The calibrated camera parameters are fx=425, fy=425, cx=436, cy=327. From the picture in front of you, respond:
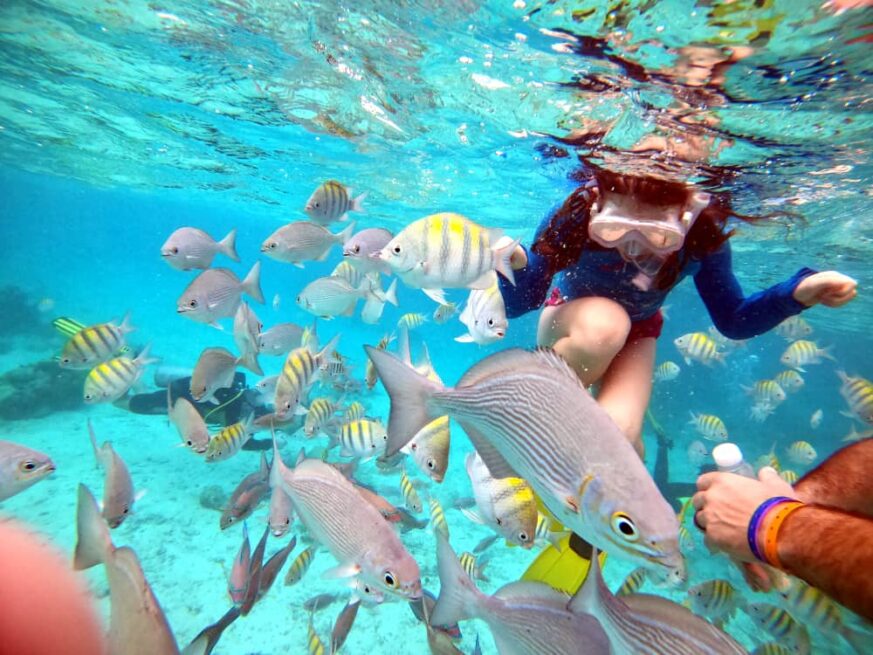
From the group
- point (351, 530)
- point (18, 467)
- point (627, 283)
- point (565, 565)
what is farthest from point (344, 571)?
point (627, 283)

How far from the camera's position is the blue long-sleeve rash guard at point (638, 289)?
3758 millimetres

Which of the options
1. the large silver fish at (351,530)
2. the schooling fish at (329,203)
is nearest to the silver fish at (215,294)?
the schooling fish at (329,203)

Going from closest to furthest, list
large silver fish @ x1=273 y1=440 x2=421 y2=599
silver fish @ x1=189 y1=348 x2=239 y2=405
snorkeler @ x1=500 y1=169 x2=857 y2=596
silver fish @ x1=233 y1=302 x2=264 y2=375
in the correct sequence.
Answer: large silver fish @ x1=273 y1=440 x2=421 y2=599 → snorkeler @ x1=500 y1=169 x2=857 y2=596 → silver fish @ x1=233 y1=302 x2=264 y2=375 → silver fish @ x1=189 y1=348 x2=239 y2=405

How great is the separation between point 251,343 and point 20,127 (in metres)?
27.6

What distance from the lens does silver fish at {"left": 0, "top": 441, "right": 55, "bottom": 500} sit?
3.37 m

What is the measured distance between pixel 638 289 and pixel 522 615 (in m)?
2.82

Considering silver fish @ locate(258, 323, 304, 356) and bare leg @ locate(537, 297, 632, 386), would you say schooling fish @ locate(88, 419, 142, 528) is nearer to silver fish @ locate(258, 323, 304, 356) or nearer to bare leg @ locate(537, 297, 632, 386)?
silver fish @ locate(258, 323, 304, 356)

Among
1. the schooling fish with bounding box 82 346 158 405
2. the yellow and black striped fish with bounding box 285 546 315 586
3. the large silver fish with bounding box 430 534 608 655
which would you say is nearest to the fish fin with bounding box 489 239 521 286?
the large silver fish with bounding box 430 534 608 655

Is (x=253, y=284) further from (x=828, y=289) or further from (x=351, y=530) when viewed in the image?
(x=828, y=289)

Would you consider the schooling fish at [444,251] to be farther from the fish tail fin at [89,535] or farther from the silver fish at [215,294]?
the silver fish at [215,294]

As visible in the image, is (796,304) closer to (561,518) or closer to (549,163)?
(561,518)

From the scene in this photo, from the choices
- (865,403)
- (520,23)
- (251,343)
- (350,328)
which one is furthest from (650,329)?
(350,328)

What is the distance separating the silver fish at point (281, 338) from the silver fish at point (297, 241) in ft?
4.44

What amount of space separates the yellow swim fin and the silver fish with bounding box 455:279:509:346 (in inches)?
81.1
